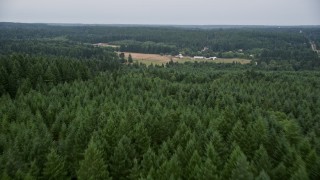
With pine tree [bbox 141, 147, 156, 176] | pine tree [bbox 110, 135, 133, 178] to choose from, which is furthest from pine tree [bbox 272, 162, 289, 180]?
pine tree [bbox 110, 135, 133, 178]

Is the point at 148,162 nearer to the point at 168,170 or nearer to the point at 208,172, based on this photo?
the point at 168,170

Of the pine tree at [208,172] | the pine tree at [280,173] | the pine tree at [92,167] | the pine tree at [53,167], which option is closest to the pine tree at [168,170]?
A: the pine tree at [208,172]

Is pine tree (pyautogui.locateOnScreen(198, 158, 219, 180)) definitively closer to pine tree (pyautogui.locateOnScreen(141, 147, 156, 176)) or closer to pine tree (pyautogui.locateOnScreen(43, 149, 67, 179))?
pine tree (pyautogui.locateOnScreen(141, 147, 156, 176))

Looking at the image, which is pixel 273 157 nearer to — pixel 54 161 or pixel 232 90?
pixel 54 161

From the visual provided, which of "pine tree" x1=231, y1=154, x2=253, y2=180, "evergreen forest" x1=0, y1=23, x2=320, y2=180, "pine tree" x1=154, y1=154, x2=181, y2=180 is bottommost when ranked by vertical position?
"evergreen forest" x1=0, y1=23, x2=320, y2=180

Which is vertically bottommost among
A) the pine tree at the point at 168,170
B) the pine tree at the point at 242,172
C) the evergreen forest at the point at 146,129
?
the evergreen forest at the point at 146,129

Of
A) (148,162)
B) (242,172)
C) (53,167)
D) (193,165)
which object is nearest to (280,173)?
(242,172)

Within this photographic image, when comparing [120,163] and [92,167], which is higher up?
[92,167]

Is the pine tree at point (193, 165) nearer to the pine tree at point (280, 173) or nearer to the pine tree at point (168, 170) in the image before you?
the pine tree at point (168, 170)
